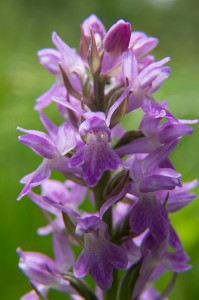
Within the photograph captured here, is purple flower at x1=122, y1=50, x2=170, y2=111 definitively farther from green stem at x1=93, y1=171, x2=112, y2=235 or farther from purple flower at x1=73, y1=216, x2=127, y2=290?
purple flower at x1=73, y1=216, x2=127, y2=290

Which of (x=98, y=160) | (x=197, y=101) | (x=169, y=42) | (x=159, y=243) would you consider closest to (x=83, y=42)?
(x=98, y=160)

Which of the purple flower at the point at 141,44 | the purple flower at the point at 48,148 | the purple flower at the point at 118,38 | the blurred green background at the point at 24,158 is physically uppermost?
the purple flower at the point at 118,38

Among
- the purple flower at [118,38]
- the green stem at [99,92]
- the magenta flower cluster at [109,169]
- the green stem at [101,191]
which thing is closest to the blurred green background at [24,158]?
the magenta flower cluster at [109,169]

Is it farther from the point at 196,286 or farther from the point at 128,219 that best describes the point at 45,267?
the point at 196,286

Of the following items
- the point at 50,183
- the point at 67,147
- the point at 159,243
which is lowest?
the point at 159,243

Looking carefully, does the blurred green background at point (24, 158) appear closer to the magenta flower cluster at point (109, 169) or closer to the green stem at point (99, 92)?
the magenta flower cluster at point (109, 169)

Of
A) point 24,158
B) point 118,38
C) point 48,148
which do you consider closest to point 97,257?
point 48,148

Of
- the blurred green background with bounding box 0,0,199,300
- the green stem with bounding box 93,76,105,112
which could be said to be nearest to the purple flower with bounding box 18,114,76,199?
the green stem with bounding box 93,76,105,112

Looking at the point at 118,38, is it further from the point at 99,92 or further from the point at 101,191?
the point at 101,191
